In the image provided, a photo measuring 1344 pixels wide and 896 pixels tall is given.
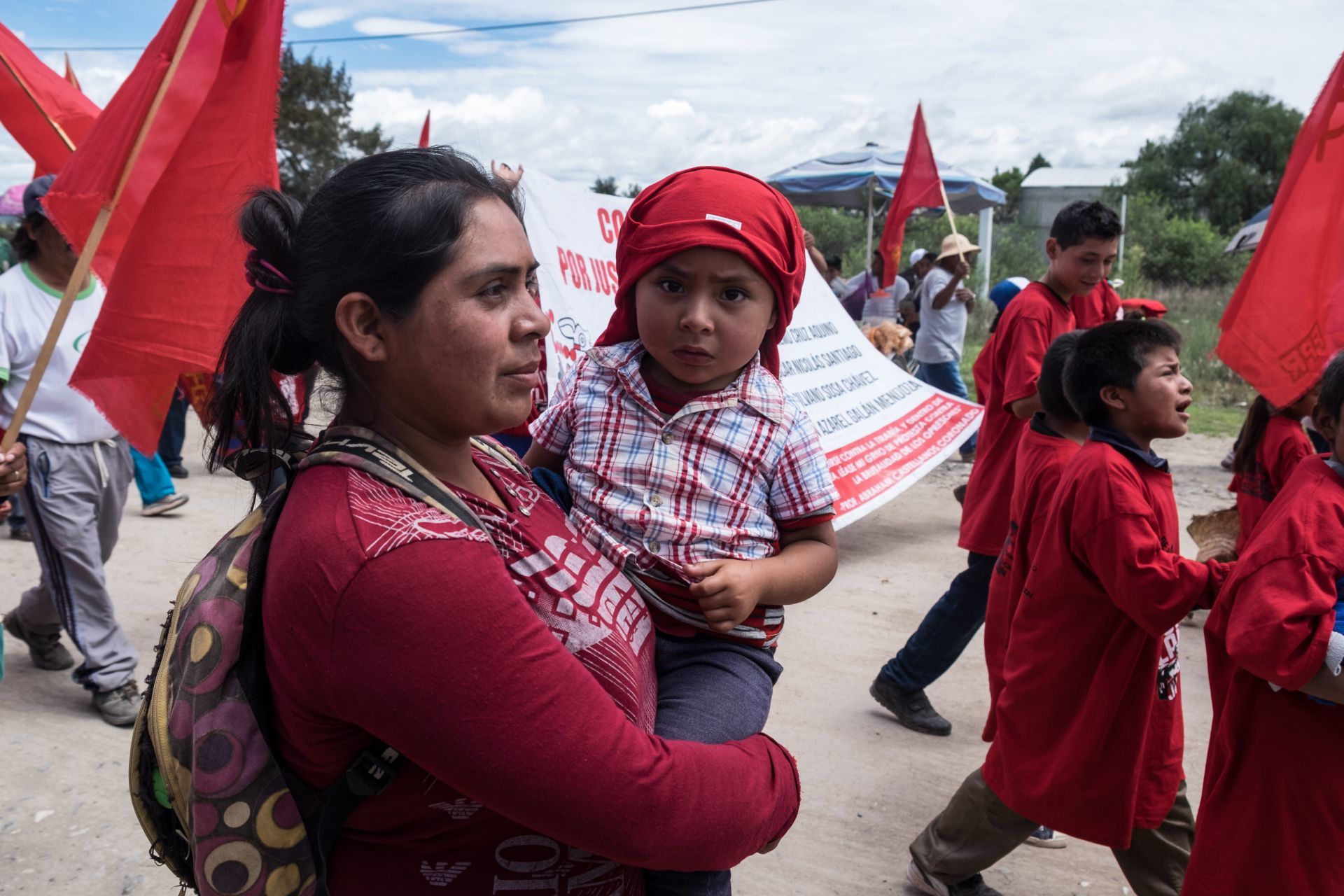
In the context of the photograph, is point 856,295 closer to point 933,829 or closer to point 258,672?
point 933,829

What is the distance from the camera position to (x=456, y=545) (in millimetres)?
1078

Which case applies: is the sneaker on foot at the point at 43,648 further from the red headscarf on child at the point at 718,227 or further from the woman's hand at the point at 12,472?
the red headscarf on child at the point at 718,227

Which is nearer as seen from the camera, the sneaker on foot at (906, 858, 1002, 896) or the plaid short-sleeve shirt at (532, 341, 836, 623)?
the plaid short-sleeve shirt at (532, 341, 836, 623)

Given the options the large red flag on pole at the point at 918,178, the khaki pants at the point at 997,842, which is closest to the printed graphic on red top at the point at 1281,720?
the khaki pants at the point at 997,842

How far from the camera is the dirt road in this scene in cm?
325

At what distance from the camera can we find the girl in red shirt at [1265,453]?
3.82m

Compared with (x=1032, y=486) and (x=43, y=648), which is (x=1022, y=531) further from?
(x=43, y=648)

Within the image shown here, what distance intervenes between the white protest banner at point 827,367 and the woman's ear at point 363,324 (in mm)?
3255

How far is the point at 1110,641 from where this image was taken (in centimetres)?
256

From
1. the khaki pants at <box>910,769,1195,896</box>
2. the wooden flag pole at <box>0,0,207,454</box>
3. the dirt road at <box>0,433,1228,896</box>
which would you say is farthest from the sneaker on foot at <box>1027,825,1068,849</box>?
the wooden flag pole at <box>0,0,207,454</box>

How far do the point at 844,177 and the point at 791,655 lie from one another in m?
11.1

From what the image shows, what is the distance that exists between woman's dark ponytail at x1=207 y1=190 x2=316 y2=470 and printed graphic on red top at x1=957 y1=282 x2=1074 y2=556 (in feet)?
10.1

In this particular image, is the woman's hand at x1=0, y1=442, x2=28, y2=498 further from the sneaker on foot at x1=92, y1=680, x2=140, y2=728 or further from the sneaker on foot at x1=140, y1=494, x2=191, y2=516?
the sneaker on foot at x1=140, y1=494, x2=191, y2=516

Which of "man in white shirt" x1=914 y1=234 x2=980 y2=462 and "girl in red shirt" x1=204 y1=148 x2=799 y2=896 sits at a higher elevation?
"girl in red shirt" x1=204 y1=148 x2=799 y2=896
